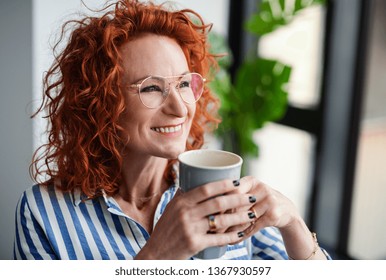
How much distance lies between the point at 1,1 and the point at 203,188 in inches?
36.6

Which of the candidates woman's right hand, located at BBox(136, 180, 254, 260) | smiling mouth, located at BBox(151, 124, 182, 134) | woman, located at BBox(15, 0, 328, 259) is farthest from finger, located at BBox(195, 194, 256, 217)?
smiling mouth, located at BBox(151, 124, 182, 134)

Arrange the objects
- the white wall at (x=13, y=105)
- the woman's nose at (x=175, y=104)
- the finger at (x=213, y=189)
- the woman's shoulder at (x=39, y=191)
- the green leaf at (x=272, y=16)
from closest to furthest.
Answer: the finger at (x=213, y=189)
the woman's nose at (x=175, y=104)
the woman's shoulder at (x=39, y=191)
the white wall at (x=13, y=105)
the green leaf at (x=272, y=16)

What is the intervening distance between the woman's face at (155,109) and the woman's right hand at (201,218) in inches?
6.7

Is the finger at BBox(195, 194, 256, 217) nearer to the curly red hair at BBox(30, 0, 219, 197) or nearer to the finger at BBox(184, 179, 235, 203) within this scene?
the finger at BBox(184, 179, 235, 203)

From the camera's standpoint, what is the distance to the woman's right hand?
65 centimetres

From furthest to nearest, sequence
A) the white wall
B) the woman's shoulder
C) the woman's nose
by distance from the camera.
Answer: the white wall → the woman's shoulder → the woman's nose

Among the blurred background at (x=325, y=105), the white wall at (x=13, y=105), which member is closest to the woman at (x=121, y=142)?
the white wall at (x=13, y=105)

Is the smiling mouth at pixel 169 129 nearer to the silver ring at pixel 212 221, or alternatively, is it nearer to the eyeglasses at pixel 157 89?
the eyeglasses at pixel 157 89

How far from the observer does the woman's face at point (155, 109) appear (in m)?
0.85

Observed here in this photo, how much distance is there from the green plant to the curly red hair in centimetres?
96

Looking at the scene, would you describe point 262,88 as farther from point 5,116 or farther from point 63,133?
point 63,133

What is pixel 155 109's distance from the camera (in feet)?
2.81
